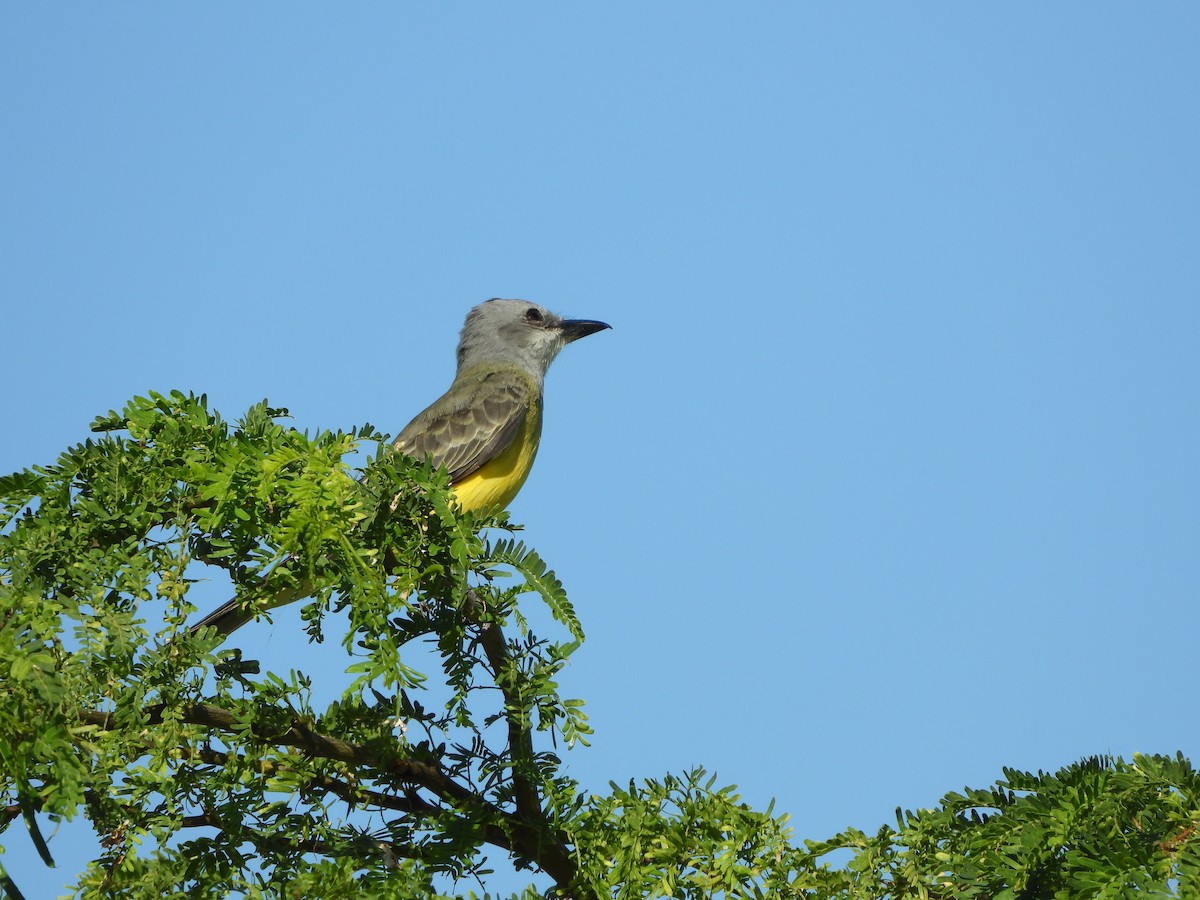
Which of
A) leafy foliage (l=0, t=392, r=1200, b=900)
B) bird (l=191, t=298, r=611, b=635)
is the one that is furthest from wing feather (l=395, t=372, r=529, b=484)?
leafy foliage (l=0, t=392, r=1200, b=900)

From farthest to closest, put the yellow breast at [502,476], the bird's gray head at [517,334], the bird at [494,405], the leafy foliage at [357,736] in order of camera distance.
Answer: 1. the bird's gray head at [517,334]
2. the bird at [494,405]
3. the yellow breast at [502,476]
4. the leafy foliage at [357,736]

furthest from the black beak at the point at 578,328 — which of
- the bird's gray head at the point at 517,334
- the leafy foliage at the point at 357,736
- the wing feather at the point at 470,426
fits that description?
the leafy foliage at the point at 357,736

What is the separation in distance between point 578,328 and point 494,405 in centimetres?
211

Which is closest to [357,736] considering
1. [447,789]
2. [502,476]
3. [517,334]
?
[447,789]

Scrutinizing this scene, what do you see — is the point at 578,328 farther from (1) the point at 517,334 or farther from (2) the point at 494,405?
(2) the point at 494,405

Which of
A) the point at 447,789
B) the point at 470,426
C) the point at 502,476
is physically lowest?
the point at 447,789

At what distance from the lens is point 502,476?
8.19 metres

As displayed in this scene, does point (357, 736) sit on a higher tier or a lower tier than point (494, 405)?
lower

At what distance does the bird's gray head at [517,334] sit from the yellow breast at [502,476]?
149 cm

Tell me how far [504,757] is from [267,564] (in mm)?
814

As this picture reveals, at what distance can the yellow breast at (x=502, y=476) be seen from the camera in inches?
311

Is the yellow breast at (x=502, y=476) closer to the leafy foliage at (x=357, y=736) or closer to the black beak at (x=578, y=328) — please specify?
the black beak at (x=578, y=328)

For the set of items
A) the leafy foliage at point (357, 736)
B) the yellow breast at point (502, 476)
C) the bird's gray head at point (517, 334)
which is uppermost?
the bird's gray head at point (517, 334)

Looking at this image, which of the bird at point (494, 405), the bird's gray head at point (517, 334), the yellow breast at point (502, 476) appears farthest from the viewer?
the bird's gray head at point (517, 334)
